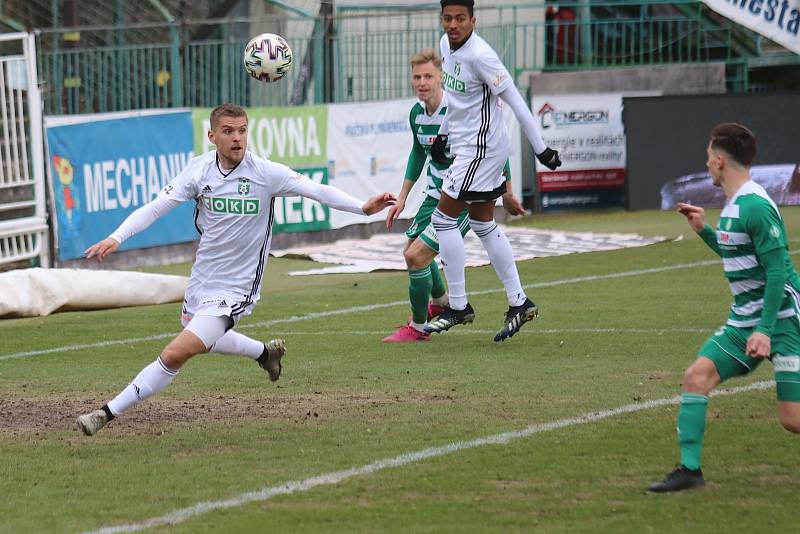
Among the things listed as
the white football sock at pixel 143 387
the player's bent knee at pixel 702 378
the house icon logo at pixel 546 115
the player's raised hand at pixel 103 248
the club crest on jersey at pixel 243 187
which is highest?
the house icon logo at pixel 546 115

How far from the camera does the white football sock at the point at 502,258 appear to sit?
34.2 feet

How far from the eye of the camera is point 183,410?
825 centimetres

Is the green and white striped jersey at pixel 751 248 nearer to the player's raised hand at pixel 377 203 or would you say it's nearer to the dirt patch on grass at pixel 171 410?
the player's raised hand at pixel 377 203

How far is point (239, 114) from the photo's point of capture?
7.71 metres

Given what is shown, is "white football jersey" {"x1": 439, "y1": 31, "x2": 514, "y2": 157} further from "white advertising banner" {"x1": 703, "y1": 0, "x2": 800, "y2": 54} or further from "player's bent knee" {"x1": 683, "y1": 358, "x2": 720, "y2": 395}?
"white advertising banner" {"x1": 703, "y1": 0, "x2": 800, "y2": 54}

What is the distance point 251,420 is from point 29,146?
932 cm

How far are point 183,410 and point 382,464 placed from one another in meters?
2.00

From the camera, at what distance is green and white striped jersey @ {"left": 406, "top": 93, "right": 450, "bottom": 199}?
10.9m

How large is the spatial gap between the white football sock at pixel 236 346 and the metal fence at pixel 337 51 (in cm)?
1025

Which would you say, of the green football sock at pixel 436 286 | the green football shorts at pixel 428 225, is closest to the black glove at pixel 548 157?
the green football shorts at pixel 428 225

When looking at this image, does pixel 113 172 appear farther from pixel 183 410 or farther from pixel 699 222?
pixel 699 222

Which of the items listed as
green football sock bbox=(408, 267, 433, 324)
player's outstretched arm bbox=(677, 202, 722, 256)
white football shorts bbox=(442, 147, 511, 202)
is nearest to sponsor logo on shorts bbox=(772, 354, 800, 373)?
player's outstretched arm bbox=(677, 202, 722, 256)

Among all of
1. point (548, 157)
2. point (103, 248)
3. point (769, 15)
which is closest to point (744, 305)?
point (103, 248)

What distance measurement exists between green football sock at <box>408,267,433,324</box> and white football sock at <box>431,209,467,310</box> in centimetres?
20
